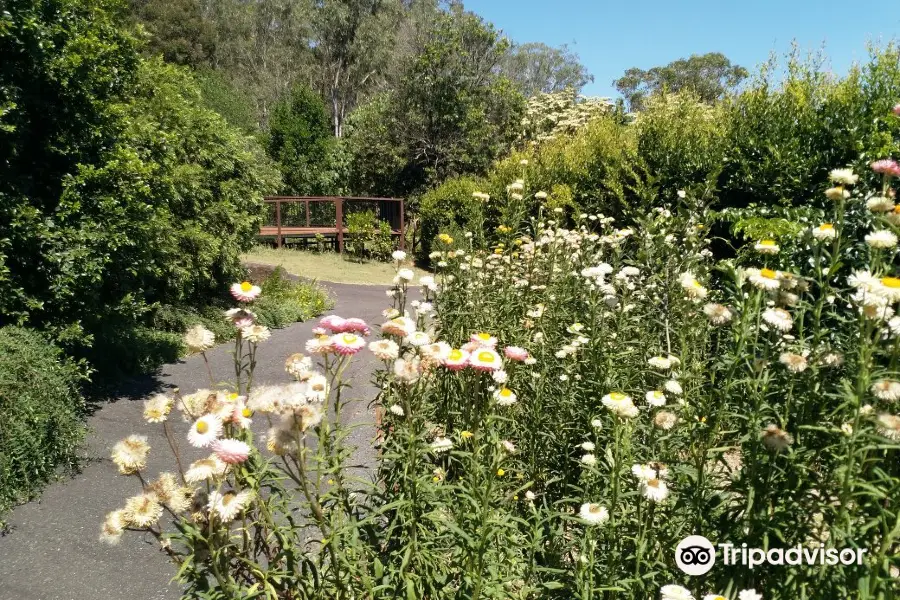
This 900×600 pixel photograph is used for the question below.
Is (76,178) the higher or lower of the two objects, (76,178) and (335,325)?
the higher

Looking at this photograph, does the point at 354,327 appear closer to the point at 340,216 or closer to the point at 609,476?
the point at 609,476

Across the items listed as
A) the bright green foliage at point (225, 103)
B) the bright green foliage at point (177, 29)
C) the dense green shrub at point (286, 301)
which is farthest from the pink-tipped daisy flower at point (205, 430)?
the bright green foliage at point (177, 29)

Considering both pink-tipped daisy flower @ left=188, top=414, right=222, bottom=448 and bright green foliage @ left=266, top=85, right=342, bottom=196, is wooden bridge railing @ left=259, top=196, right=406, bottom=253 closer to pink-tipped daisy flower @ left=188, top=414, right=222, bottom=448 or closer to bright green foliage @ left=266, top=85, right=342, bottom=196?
bright green foliage @ left=266, top=85, right=342, bottom=196

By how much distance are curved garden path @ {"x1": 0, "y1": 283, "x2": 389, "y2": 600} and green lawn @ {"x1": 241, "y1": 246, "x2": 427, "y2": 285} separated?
7.66 meters

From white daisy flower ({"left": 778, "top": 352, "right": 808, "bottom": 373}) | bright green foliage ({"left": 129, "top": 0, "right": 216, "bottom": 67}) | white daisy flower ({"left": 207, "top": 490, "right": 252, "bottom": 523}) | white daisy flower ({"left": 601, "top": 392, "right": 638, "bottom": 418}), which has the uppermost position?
bright green foliage ({"left": 129, "top": 0, "right": 216, "bottom": 67})

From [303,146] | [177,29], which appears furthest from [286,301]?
[177,29]

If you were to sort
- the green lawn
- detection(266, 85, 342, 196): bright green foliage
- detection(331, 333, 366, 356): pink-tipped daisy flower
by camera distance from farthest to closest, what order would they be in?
detection(266, 85, 342, 196): bright green foliage → the green lawn → detection(331, 333, 366, 356): pink-tipped daisy flower

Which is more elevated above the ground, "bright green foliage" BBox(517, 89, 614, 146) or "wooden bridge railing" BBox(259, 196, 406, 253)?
"bright green foliage" BBox(517, 89, 614, 146)

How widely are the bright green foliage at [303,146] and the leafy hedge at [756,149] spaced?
1678 cm

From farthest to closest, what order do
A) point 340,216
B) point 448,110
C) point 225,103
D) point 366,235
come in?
point 225,103, point 448,110, point 340,216, point 366,235

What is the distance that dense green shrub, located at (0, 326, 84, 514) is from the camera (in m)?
3.38

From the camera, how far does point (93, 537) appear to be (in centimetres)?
315

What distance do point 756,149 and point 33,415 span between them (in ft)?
21.0

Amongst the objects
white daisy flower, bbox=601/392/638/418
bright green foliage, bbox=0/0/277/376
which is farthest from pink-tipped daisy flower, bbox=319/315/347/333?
bright green foliage, bbox=0/0/277/376
